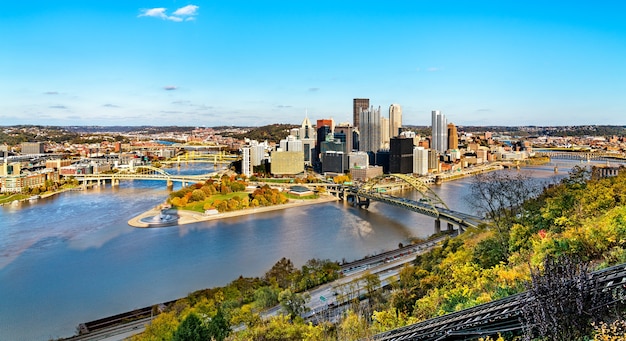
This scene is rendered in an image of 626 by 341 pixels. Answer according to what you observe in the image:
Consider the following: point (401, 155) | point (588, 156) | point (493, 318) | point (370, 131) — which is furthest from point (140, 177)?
point (588, 156)

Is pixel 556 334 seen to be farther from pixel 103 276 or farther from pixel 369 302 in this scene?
pixel 103 276

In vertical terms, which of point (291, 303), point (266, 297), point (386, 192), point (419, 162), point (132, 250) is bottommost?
point (386, 192)

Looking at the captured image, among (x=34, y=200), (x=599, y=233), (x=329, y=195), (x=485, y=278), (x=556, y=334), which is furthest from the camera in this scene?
(x=329, y=195)

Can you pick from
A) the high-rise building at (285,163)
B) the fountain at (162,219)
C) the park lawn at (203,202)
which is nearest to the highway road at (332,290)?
the fountain at (162,219)

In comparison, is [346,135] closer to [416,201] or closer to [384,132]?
[384,132]

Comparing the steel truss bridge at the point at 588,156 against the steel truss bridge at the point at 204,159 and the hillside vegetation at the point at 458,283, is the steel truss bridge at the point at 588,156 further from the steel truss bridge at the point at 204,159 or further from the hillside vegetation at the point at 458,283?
the hillside vegetation at the point at 458,283

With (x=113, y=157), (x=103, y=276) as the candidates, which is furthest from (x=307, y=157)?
(x=103, y=276)
